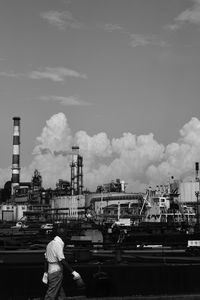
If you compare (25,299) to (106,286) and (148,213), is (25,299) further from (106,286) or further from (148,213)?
(148,213)

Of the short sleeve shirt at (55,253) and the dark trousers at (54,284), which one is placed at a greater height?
the short sleeve shirt at (55,253)

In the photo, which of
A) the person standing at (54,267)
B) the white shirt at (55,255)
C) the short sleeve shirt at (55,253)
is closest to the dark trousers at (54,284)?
the person standing at (54,267)

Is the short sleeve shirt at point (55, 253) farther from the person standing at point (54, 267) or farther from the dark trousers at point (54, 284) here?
the dark trousers at point (54, 284)

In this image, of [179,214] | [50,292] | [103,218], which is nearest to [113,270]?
[50,292]

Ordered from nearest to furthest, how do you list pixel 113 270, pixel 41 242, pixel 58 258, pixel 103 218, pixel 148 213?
pixel 58 258 → pixel 113 270 → pixel 41 242 → pixel 148 213 → pixel 103 218

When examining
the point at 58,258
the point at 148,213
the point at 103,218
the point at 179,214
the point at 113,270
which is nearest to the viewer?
the point at 58,258

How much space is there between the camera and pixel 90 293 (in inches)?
561

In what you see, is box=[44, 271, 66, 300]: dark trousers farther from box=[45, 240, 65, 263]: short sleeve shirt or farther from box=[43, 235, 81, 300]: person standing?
box=[45, 240, 65, 263]: short sleeve shirt

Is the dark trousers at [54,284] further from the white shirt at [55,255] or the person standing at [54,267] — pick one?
the white shirt at [55,255]

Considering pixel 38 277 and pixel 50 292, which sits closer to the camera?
pixel 50 292

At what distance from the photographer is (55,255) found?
12.4 m

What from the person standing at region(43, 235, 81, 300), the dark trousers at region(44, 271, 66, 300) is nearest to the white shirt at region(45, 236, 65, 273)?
the person standing at region(43, 235, 81, 300)

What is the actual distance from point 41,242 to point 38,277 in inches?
1167

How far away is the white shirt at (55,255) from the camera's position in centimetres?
1232
